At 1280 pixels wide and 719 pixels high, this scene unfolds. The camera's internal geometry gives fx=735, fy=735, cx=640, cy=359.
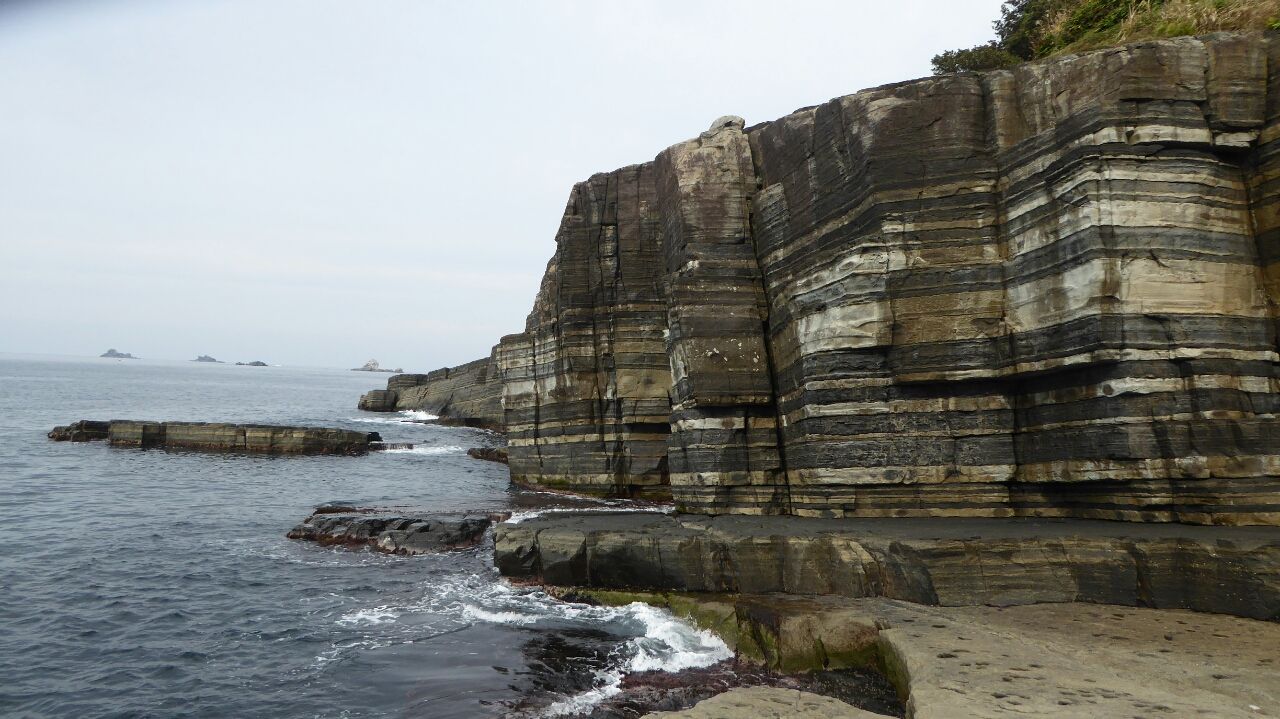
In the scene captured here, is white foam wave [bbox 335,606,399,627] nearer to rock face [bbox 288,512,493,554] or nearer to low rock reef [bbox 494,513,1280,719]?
low rock reef [bbox 494,513,1280,719]

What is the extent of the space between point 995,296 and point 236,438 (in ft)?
156

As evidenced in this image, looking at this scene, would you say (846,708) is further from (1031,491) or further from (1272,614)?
(1031,491)

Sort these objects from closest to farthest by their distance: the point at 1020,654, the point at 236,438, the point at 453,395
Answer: the point at 1020,654, the point at 236,438, the point at 453,395

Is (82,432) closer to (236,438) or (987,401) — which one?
(236,438)

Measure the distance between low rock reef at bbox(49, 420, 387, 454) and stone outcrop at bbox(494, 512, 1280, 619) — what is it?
3440 cm

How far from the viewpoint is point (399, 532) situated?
22453mm

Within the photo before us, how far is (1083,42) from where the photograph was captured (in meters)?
21.1

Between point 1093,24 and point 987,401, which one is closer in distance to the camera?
point 987,401

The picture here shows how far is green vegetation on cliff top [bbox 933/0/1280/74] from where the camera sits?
16.6 meters

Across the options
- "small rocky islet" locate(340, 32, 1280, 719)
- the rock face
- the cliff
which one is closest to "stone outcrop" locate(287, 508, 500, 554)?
the rock face

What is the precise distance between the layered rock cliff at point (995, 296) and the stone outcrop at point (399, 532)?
7.10m

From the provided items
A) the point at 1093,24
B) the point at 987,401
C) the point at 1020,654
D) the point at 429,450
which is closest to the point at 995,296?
the point at 987,401

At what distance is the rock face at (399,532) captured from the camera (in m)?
21.9

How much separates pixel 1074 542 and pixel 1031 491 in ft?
8.63
